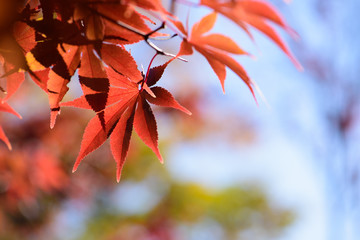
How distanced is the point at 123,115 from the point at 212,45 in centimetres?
20

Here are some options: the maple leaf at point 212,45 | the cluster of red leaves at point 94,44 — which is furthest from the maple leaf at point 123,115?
the maple leaf at point 212,45

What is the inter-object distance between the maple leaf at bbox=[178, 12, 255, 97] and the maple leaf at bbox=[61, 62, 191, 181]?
107mm

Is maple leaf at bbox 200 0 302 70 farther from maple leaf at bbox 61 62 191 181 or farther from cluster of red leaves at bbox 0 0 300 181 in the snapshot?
maple leaf at bbox 61 62 191 181

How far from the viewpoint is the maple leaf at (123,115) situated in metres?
0.58

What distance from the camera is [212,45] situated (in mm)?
487

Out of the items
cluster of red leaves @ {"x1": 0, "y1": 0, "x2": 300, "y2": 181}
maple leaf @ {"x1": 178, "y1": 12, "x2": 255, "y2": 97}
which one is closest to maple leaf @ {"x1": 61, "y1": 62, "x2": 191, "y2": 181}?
cluster of red leaves @ {"x1": 0, "y1": 0, "x2": 300, "y2": 181}

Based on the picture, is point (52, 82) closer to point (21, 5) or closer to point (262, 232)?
point (21, 5)

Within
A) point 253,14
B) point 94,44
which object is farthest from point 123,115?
point 253,14

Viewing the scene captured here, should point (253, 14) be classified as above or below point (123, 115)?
above

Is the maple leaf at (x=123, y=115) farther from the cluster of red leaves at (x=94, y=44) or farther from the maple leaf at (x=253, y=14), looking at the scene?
the maple leaf at (x=253, y=14)

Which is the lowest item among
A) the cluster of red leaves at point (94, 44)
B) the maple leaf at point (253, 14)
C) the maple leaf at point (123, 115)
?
the maple leaf at point (123, 115)

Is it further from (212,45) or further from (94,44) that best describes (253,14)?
(94,44)

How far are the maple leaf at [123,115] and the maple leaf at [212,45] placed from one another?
0.11 meters

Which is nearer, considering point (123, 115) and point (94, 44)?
point (94, 44)
